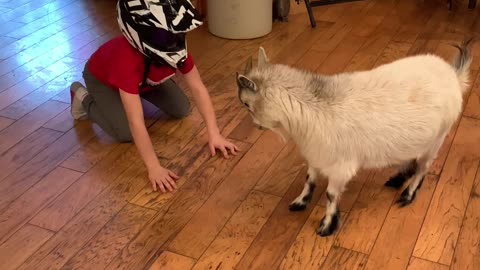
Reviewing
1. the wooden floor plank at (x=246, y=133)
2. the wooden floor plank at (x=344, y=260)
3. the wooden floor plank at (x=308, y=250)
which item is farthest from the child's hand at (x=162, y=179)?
the wooden floor plank at (x=344, y=260)

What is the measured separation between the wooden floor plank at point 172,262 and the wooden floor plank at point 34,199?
48 centimetres

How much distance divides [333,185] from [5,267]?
98 cm

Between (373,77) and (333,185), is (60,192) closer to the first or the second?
(333,185)

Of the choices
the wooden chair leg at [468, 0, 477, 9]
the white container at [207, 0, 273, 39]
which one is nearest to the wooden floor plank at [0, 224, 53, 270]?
the white container at [207, 0, 273, 39]

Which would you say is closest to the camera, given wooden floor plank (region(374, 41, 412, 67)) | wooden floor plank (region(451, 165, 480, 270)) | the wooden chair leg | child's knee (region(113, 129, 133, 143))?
wooden floor plank (region(451, 165, 480, 270))

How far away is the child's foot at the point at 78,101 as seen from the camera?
7.16ft

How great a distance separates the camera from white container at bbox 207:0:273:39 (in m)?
2.88

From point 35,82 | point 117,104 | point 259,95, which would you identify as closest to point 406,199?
point 259,95

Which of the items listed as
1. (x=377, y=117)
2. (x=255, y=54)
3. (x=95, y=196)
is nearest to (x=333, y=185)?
(x=377, y=117)

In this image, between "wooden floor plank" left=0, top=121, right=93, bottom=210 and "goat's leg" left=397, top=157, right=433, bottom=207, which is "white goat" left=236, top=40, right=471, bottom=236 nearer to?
"goat's leg" left=397, top=157, right=433, bottom=207

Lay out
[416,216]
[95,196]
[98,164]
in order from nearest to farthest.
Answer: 1. [416,216]
2. [95,196]
3. [98,164]

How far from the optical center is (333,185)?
60.8 inches

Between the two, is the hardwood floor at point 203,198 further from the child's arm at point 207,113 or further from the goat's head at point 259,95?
the goat's head at point 259,95

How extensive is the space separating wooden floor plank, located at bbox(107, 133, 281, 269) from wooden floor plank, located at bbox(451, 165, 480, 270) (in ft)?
2.25
